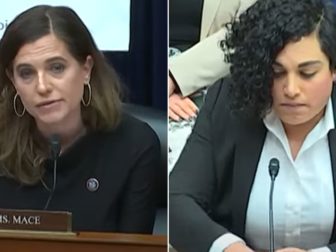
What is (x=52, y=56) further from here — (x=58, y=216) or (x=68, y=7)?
(x=58, y=216)

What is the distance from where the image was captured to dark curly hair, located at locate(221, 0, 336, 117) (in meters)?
1.66

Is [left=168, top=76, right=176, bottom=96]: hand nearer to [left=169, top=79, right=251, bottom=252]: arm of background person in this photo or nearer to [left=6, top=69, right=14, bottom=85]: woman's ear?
[left=169, top=79, right=251, bottom=252]: arm of background person

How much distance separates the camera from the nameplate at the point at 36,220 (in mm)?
1795

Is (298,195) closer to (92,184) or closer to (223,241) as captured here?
(223,241)

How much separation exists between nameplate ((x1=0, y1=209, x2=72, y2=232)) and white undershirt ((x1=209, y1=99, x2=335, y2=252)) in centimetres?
44

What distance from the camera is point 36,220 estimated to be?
1.80 m

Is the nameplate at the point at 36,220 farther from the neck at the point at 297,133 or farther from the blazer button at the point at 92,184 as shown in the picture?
the neck at the point at 297,133

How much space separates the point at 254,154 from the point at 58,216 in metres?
0.49

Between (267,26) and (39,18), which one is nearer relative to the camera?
(267,26)

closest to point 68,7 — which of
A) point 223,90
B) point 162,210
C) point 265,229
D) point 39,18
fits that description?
point 39,18

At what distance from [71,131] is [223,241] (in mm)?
457

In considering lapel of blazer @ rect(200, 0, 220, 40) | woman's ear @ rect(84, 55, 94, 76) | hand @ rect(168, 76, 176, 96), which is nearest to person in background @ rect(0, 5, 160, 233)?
woman's ear @ rect(84, 55, 94, 76)

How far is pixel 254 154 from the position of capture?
173cm

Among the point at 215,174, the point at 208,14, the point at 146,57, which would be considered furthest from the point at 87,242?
the point at 208,14
